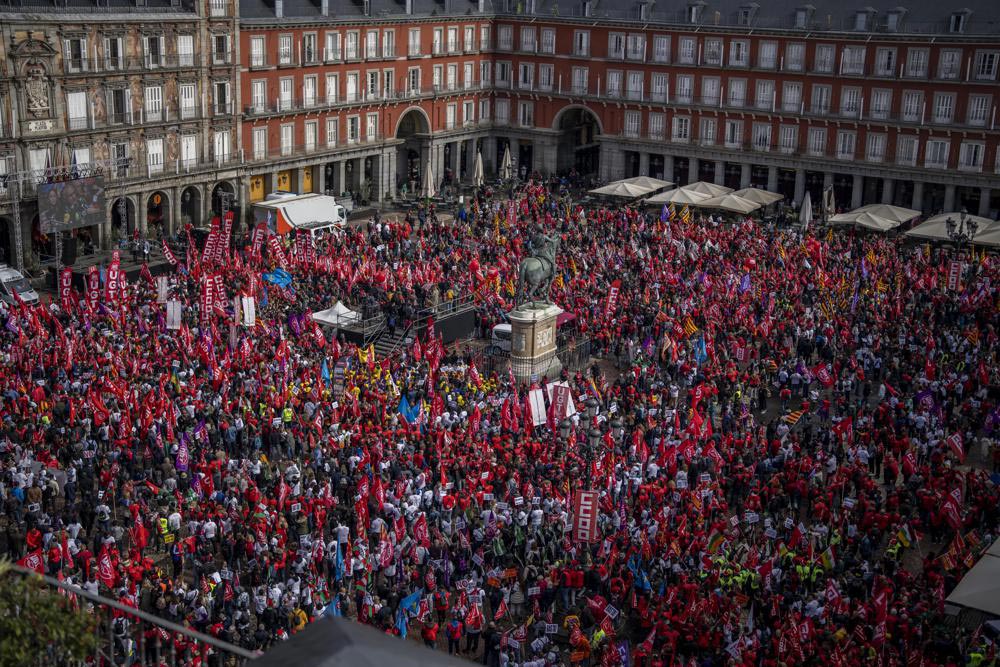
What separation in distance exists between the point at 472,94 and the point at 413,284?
38.8 meters

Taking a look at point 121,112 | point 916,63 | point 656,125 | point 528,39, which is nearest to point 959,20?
point 916,63

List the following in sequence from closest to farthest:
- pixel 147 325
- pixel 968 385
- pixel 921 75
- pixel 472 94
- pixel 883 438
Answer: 1. pixel 883 438
2. pixel 968 385
3. pixel 147 325
4. pixel 921 75
5. pixel 472 94

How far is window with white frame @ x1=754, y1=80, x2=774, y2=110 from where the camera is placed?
3223 inches

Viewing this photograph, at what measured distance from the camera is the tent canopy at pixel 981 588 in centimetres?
2625

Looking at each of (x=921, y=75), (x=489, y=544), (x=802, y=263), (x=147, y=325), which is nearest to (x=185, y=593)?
(x=489, y=544)

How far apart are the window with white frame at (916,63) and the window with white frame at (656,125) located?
17463 millimetres

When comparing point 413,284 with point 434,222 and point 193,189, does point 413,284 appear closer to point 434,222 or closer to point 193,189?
point 434,222

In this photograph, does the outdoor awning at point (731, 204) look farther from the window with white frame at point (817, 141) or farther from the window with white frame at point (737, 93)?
the window with white frame at point (737, 93)

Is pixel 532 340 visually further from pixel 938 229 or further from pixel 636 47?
pixel 636 47

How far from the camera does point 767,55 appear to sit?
81375 mm

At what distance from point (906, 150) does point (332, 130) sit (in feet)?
124

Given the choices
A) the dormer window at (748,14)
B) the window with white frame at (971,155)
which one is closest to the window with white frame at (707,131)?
the dormer window at (748,14)

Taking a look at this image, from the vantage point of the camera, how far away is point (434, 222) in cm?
7031

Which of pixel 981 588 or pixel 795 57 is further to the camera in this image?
pixel 795 57
